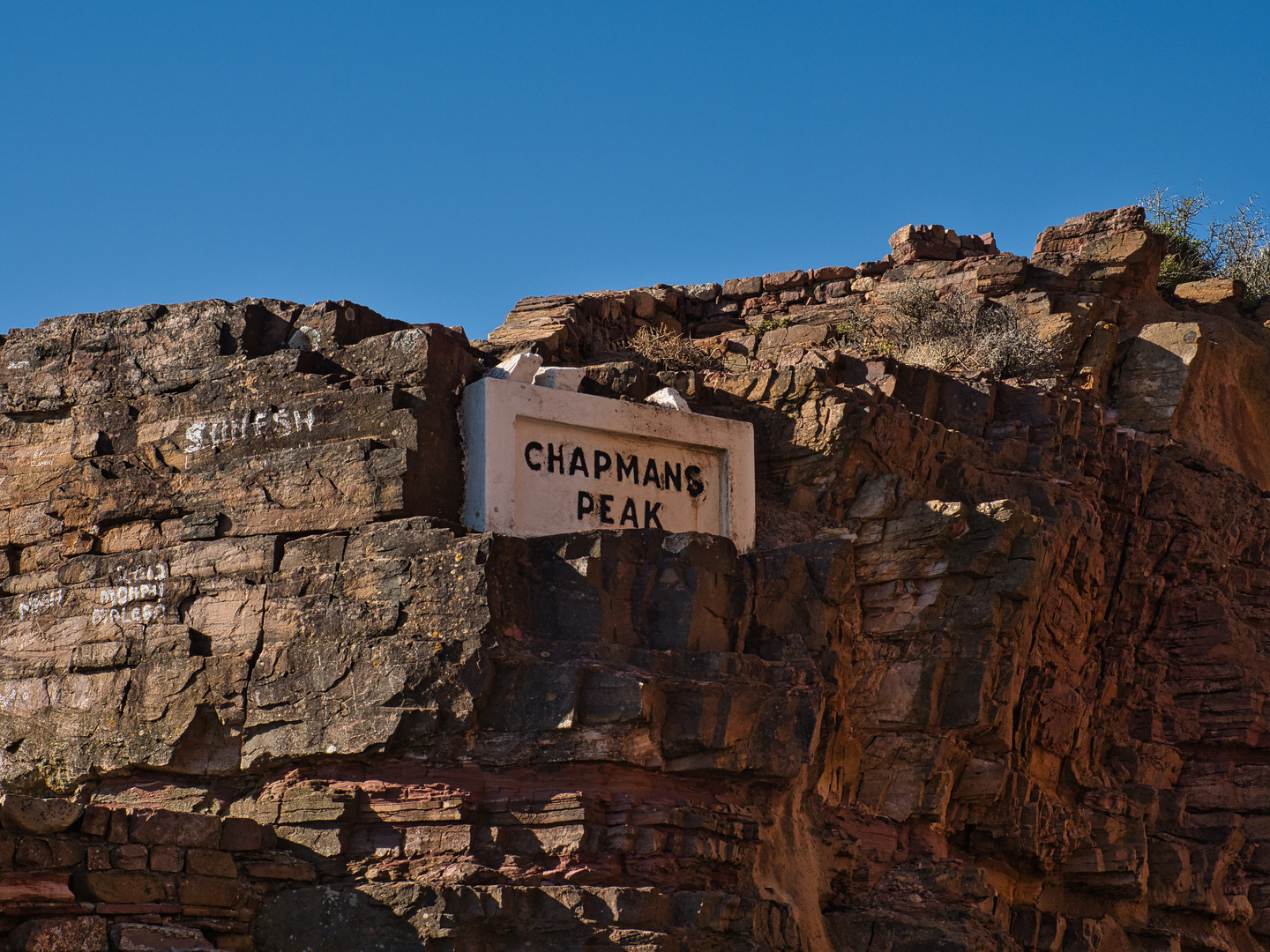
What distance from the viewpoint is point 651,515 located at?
41.1 feet

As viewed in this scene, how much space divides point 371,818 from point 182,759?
4.89 ft

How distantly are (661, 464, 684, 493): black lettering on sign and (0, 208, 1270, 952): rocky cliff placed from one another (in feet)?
2.86

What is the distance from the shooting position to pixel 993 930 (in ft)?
43.0

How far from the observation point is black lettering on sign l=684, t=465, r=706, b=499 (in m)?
12.9

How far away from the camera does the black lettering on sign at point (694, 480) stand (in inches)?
506

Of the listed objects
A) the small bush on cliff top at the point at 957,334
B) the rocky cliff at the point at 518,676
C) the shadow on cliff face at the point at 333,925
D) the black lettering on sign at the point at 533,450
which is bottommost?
the shadow on cliff face at the point at 333,925

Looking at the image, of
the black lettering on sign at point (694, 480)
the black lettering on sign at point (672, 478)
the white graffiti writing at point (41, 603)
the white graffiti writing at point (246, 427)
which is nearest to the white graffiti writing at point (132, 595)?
the white graffiti writing at point (41, 603)

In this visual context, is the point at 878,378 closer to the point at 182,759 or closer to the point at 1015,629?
the point at 1015,629

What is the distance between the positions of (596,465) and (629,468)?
29 centimetres

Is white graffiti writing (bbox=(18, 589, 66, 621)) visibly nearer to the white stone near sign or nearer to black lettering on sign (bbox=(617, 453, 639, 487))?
the white stone near sign

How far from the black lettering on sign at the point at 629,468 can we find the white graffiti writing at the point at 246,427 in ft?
7.35

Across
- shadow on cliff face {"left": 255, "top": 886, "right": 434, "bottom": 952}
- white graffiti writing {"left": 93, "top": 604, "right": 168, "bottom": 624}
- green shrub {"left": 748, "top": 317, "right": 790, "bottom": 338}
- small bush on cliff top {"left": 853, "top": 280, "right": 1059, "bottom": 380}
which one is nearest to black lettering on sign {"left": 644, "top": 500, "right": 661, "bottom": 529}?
shadow on cliff face {"left": 255, "top": 886, "right": 434, "bottom": 952}

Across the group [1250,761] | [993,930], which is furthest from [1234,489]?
[993,930]

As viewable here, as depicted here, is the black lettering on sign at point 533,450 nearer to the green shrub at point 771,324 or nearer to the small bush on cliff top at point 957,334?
the small bush on cliff top at point 957,334
